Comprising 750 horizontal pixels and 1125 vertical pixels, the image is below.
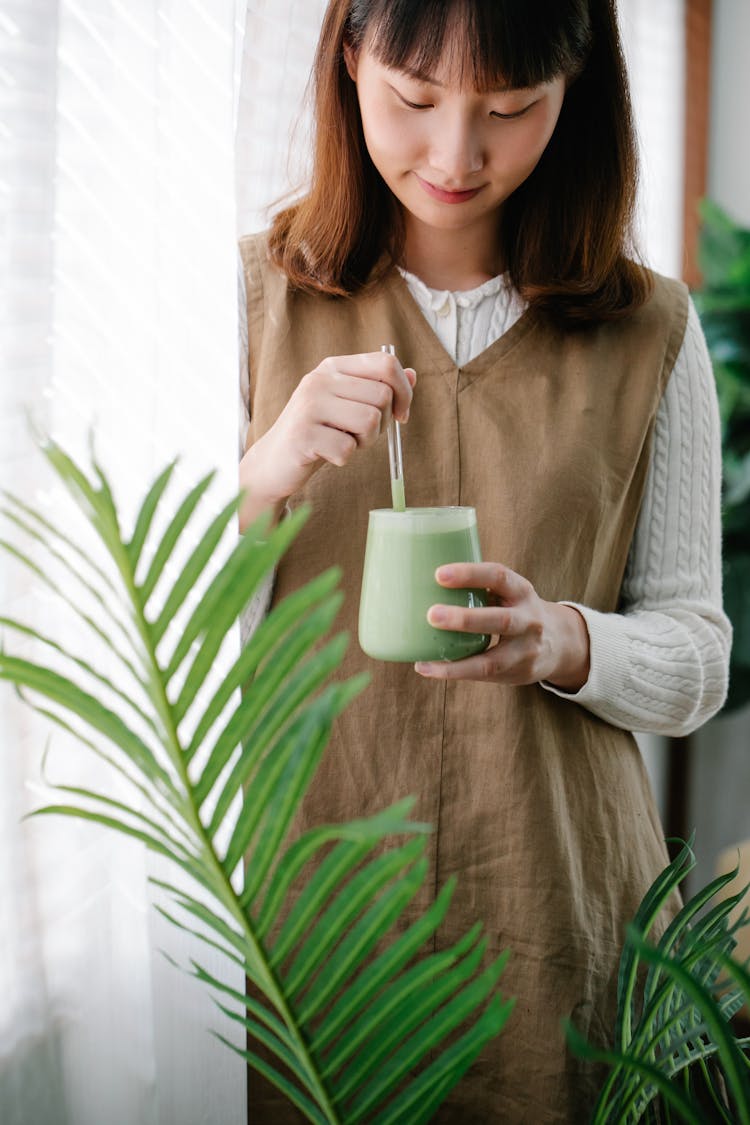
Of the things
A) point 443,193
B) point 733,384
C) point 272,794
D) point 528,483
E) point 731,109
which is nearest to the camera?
point 272,794

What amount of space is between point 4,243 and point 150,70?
0.17 meters

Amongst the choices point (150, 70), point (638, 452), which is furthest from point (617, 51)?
point (150, 70)

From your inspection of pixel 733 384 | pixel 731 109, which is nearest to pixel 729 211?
pixel 731 109

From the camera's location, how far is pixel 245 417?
3.44ft

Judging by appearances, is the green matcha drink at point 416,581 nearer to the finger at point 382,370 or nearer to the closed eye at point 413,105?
the finger at point 382,370

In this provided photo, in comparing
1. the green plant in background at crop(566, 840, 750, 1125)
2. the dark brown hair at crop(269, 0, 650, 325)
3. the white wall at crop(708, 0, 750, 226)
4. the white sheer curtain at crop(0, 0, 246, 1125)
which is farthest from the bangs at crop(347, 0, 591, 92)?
the white wall at crop(708, 0, 750, 226)

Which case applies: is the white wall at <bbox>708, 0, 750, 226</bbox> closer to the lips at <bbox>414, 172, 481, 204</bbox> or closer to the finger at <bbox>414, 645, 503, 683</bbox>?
the lips at <bbox>414, 172, 481, 204</bbox>

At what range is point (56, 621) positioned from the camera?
0.84m

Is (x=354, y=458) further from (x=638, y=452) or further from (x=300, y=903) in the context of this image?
(x=300, y=903)

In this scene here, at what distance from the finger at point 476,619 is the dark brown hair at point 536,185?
0.39 m

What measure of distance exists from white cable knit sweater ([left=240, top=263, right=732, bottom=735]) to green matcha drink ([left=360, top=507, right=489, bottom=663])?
29 cm

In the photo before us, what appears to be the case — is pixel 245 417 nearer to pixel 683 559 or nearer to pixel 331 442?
pixel 331 442

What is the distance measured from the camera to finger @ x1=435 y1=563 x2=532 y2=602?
0.80 metres

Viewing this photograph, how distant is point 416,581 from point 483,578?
2.0 inches
